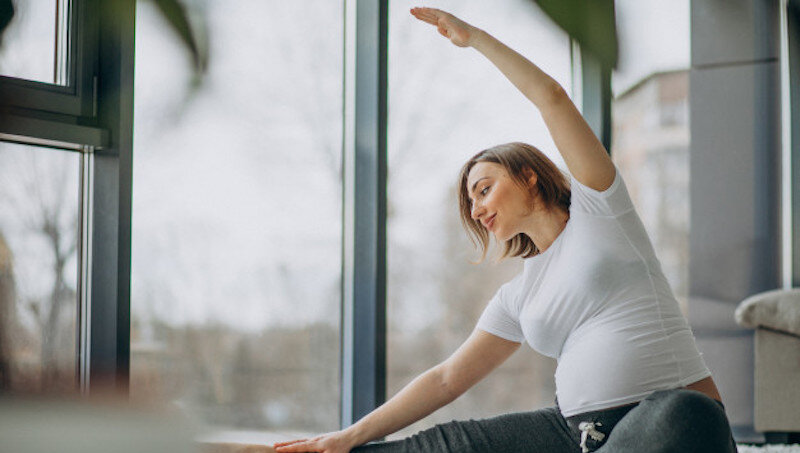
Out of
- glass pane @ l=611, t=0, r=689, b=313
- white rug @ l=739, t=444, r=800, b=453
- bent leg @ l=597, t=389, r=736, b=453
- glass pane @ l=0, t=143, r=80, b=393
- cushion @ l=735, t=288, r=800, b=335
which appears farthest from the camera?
glass pane @ l=611, t=0, r=689, b=313

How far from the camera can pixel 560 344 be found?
55.9 inches

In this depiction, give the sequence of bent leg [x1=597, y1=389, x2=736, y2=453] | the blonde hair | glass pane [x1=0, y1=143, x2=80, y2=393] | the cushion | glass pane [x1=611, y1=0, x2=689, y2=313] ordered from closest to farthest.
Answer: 1. bent leg [x1=597, y1=389, x2=736, y2=453]
2. glass pane [x1=0, y1=143, x2=80, y2=393]
3. the blonde hair
4. the cushion
5. glass pane [x1=611, y1=0, x2=689, y2=313]

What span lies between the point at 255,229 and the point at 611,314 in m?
0.99

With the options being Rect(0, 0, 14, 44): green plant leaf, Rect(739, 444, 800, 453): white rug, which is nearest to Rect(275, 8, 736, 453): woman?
Rect(0, 0, 14, 44): green plant leaf

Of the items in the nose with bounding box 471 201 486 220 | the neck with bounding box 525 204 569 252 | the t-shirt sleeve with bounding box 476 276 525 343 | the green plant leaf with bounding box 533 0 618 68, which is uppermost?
the green plant leaf with bounding box 533 0 618 68

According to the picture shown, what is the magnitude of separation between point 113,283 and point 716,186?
7.31 ft

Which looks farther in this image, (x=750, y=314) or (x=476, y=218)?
(x=750, y=314)

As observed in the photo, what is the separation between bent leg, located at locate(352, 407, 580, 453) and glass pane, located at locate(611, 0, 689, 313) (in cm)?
152

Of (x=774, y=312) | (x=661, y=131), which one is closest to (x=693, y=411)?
Answer: (x=774, y=312)

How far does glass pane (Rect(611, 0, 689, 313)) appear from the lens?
2.73 metres

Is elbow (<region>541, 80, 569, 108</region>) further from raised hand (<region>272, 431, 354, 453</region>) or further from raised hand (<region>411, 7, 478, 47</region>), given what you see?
raised hand (<region>272, 431, 354, 453</region>)

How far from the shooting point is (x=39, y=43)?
132cm

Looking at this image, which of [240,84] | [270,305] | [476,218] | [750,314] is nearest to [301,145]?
[240,84]

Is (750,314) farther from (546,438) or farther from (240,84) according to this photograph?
(240,84)
